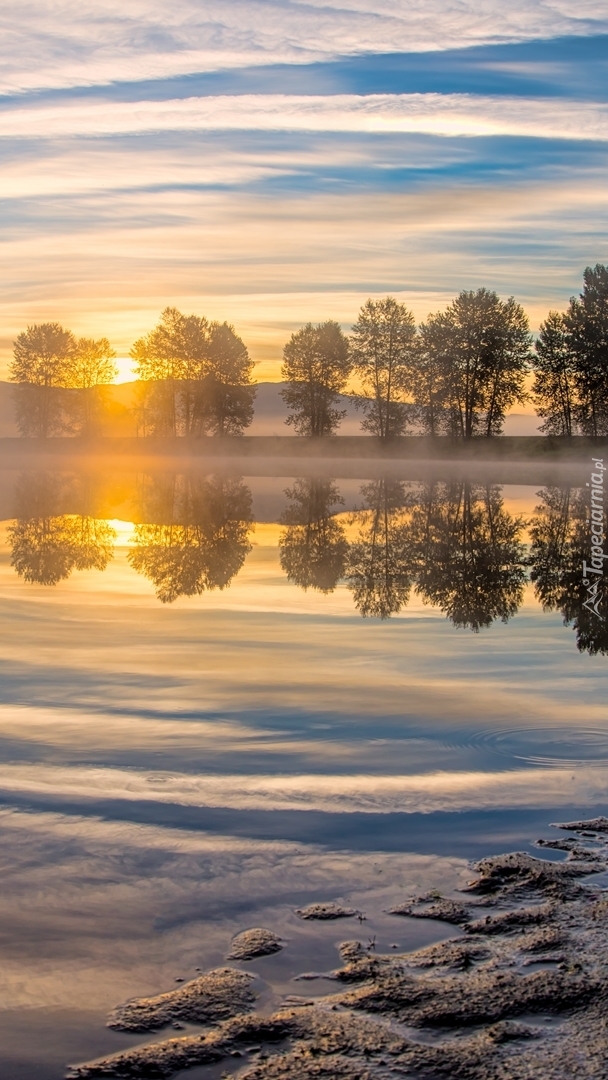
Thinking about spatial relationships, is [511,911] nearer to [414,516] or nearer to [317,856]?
[317,856]

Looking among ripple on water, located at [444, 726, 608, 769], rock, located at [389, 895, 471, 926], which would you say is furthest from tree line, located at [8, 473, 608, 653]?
rock, located at [389, 895, 471, 926]

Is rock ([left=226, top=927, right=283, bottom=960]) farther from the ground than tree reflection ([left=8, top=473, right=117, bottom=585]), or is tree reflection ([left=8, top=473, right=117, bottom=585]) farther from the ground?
tree reflection ([left=8, top=473, right=117, bottom=585])

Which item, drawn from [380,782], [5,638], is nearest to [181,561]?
[5,638]

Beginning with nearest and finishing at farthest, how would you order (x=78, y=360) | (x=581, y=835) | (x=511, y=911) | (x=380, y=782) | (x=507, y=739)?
(x=511, y=911), (x=581, y=835), (x=380, y=782), (x=507, y=739), (x=78, y=360)

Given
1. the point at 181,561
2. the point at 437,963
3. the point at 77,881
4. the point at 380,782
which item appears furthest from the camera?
the point at 181,561

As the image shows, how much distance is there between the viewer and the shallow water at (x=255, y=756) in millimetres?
5555

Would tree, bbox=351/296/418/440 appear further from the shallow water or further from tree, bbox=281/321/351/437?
the shallow water

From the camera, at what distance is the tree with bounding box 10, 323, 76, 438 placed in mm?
118500

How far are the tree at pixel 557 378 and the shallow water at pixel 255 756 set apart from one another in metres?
76.3

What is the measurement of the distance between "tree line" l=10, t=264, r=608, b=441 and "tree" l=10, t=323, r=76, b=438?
107mm

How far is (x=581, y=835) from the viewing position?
696cm

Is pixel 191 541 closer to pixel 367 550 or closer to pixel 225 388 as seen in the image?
pixel 367 550

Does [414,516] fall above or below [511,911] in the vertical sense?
above

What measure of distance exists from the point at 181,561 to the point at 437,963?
16225 mm
